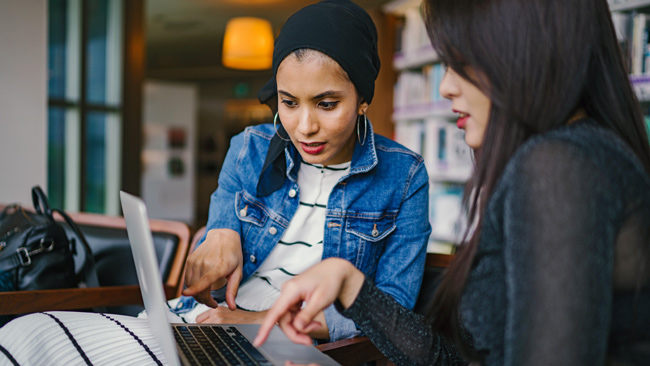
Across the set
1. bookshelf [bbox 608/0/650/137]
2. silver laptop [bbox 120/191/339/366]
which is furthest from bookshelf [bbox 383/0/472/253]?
silver laptop [bbox 120/191/339/366]

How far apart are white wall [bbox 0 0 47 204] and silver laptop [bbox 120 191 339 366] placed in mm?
3236

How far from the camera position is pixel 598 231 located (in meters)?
0.60

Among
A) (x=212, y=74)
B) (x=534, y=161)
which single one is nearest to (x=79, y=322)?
(x=534, y=161)

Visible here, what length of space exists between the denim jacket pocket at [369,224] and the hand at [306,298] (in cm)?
41

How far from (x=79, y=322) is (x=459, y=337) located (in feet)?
2.31

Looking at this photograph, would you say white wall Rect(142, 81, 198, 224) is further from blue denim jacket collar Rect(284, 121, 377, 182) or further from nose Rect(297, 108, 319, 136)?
nose Rect(297, 108, 319, 136)

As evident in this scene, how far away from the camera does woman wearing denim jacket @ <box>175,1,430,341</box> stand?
1125 mm

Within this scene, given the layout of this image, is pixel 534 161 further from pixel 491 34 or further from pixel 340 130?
pixel 340 130

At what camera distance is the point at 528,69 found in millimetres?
681

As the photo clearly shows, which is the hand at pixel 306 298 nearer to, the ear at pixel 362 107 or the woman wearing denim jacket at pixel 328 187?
the woman wearing denim jacket at pixel 328 187

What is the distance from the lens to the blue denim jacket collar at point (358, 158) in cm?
126

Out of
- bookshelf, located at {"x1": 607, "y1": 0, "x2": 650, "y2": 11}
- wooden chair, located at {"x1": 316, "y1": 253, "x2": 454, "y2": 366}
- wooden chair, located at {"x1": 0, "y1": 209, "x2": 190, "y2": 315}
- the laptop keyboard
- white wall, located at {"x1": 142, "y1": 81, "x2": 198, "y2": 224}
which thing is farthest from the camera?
white wall, located at {"x1": 142, "y1": 81, "x2": 198, "y2": 224}

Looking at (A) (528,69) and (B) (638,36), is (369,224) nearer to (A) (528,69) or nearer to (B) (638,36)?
(A) (528,69)

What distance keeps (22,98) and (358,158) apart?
3.30m
